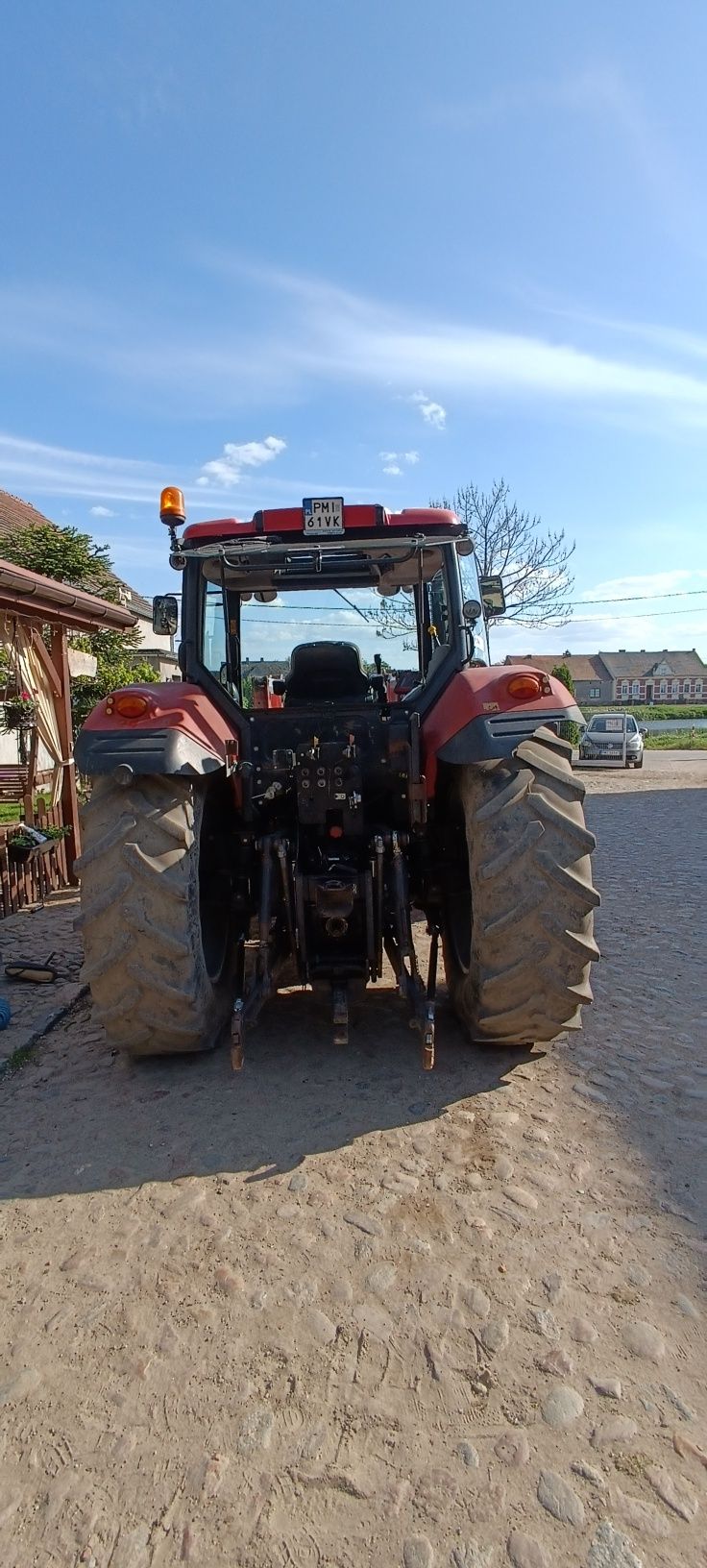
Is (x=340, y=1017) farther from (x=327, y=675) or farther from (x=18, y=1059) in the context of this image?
(x=327, y=675)

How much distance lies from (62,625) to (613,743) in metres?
19.0

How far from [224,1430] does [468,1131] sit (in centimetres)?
135

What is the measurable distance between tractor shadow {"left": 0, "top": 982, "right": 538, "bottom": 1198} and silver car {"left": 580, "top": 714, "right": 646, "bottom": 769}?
21.0 m

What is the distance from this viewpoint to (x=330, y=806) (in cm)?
363

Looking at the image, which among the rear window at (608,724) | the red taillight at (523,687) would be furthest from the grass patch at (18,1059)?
the rear window at (608,724)

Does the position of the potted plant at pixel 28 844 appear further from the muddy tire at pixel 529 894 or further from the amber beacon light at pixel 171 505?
the muddy tire at pixel 529 894

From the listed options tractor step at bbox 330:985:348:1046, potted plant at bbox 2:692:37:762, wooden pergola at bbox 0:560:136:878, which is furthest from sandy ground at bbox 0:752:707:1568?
potted plant at bbox 2:692:37:762

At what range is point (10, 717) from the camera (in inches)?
301

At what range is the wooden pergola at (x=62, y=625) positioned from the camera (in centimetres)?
675

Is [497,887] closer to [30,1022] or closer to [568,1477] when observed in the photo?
[568,1477]

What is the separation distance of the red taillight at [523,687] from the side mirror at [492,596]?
1.18 meters

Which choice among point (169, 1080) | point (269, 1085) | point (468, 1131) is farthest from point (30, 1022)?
point (468, 1131)

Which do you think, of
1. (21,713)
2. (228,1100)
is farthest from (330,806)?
(21,713)

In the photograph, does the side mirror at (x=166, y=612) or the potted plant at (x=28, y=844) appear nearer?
the side mirror at (x=166, y=612)
